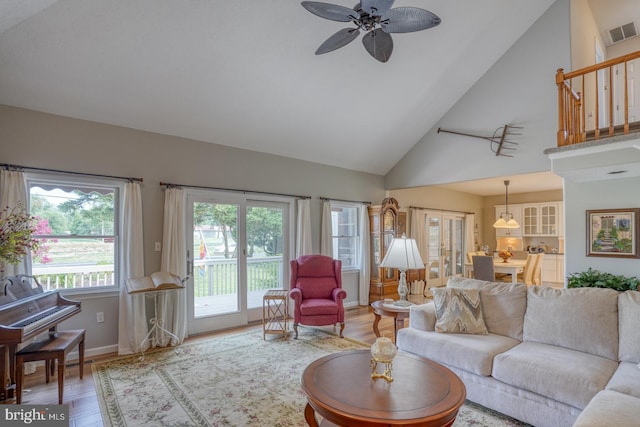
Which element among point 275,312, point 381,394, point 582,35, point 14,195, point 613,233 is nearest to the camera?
point 381,394

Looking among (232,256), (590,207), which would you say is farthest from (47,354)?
(590,207)

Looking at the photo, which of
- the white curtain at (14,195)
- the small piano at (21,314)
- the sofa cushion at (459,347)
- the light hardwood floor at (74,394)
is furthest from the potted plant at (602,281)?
the white curtain at (14,195)

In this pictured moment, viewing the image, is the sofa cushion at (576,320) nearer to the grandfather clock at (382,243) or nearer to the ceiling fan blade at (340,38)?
the ceiling fan blade at (340,38)

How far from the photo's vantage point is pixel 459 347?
272 centimetres

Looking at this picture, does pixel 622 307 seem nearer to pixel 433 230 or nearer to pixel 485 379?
pixel 485 379

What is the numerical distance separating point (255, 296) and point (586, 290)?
411 cm

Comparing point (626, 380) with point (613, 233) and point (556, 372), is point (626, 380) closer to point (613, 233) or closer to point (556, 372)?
point (556, 372)

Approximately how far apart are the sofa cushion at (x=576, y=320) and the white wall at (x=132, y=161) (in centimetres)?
379

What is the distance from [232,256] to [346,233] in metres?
2.43

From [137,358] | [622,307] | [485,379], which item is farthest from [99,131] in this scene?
[622,307]

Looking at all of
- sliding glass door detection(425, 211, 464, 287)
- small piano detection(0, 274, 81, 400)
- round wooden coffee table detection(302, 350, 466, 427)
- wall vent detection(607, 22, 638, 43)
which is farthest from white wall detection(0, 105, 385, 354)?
wall vent detection(607, 22, 638, 43)

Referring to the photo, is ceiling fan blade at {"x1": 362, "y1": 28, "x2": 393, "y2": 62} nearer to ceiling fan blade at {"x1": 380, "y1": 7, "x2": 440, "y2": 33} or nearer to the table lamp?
ceiling fan blade at {"x1": 380, "y1": 7, "x2": 440, "y2": 33}

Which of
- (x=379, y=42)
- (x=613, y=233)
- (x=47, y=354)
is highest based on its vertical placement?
(x=379, y=42)

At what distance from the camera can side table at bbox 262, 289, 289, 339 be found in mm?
4406
